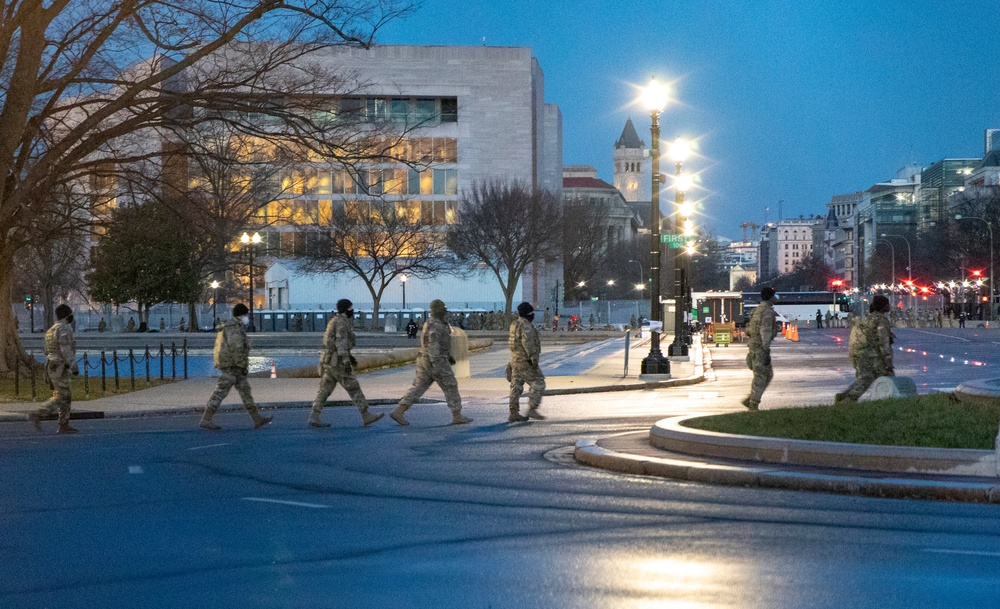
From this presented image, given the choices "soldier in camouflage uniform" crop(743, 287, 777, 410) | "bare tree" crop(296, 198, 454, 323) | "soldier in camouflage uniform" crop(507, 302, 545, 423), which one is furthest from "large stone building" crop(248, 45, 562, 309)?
"soldier in camouflage uniform" crop(743, 287, 777, 410)

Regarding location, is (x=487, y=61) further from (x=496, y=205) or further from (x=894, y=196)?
(x=894, y=196)

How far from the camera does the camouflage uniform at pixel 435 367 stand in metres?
19.0

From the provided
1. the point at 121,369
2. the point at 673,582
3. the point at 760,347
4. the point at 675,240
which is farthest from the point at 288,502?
the point at 121,369

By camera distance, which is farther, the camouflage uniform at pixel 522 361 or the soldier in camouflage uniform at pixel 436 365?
the camouflage uniform at pixel 522 361

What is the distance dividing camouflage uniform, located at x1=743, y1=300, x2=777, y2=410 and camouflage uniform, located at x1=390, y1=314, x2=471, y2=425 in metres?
4.33

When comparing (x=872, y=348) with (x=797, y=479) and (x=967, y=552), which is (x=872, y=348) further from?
(x=967, y=552)

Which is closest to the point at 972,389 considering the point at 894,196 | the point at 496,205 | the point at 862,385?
the point at 862,385

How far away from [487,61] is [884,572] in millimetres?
88782

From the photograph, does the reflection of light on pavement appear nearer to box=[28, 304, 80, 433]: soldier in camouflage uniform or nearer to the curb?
the curb

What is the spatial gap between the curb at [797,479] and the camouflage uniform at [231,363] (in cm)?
699

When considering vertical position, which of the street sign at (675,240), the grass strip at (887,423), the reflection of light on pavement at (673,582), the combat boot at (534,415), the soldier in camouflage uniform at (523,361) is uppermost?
the street sign at (675,240)

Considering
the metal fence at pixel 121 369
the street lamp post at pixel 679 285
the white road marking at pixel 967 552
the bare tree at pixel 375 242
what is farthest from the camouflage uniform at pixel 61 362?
the bare tree at pixel 375 242

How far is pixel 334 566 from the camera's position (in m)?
7.96

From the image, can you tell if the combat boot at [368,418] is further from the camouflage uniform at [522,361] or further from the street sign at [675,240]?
the street sign at [675,240]
